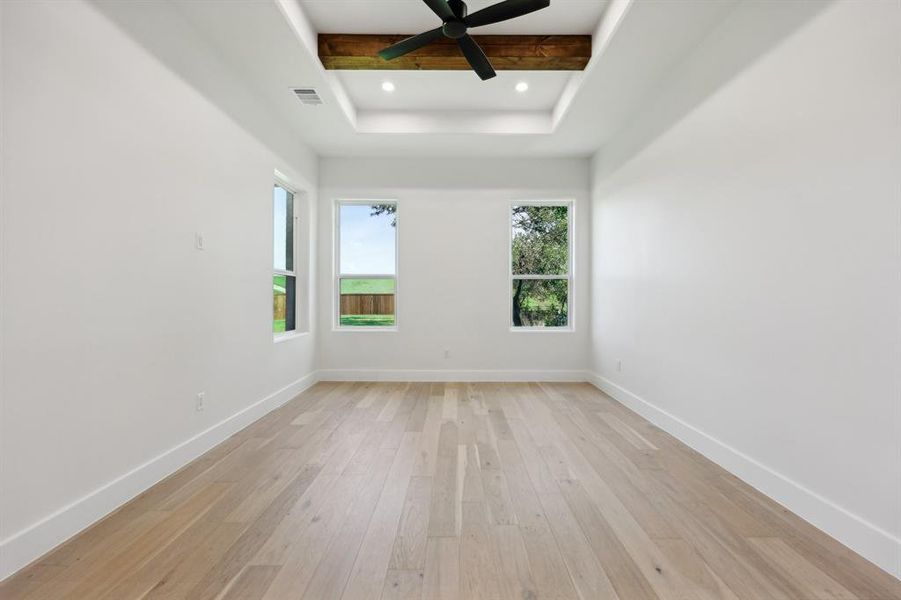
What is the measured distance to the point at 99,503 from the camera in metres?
1.91

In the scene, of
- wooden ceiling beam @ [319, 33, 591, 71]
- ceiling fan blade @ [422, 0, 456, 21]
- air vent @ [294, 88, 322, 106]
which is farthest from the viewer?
air vent @ [294, 88, 322, 106]

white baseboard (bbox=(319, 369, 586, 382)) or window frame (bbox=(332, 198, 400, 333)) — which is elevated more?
window frame (bbox=(332, 198, 400, 333))

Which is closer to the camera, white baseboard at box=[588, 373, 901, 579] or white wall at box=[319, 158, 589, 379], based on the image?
white baseboard at box=[588, 373, 901, 579]

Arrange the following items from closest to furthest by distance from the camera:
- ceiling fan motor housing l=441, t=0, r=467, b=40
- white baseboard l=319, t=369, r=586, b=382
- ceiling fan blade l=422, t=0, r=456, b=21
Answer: ceiling fan blade l=422, t=0, r=456, b=21 < ceiling fan motor housing l=441, t=0, r=467, b=40 < white baseboard l=319, t=369, r=586, b=382

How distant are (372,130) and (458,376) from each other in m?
2.99

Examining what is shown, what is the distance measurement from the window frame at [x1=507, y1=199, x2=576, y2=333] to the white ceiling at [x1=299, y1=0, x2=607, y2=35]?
87.3 inches

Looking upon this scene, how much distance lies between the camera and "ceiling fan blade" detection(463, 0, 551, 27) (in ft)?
7.72

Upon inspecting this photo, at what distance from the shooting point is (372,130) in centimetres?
429

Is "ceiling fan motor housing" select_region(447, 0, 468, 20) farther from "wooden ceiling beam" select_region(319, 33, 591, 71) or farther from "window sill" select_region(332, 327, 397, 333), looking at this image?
"window sill" select_region(332, 327, 397, 333)

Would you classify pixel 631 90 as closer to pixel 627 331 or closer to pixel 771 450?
pixel 627 331

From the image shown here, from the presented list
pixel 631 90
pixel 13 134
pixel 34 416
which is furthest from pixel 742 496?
pixel 13 134

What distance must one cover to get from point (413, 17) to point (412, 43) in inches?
16.7

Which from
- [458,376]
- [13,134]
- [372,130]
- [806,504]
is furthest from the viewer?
[458,376]

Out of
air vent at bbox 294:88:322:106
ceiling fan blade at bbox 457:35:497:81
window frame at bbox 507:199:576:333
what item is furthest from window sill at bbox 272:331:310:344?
ceiling fan blade at bbox 457:35:497:81
